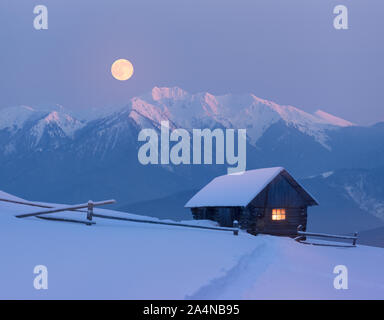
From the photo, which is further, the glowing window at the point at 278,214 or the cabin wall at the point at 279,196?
the glowing window at the point at 278,214

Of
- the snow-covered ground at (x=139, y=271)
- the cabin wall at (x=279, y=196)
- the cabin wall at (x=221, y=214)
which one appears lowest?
the cabin wall at (x=221, y=214)

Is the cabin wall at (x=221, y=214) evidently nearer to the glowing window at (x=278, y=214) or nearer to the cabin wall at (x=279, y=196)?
the cabin wall at (x=279, y=196)

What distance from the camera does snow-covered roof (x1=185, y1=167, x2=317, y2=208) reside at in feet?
79.2

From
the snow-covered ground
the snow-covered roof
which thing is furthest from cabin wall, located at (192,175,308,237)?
the snow-covered ground

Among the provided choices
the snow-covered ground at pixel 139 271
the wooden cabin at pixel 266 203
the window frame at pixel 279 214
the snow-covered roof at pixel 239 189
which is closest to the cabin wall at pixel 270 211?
the wooden cabin at pixel 266 203

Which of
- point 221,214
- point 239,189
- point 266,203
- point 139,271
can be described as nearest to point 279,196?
point 266,203

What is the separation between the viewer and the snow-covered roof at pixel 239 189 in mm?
24141

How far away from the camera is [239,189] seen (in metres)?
25.8

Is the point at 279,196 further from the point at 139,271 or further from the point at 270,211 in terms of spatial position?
the point at 139,271

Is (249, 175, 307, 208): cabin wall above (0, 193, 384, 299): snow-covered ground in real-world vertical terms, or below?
above

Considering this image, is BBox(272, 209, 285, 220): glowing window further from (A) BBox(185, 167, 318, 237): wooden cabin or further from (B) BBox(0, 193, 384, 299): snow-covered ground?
(B) BBox(0, 193, 384, 299): snow-covered ground

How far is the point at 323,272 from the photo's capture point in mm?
9547
